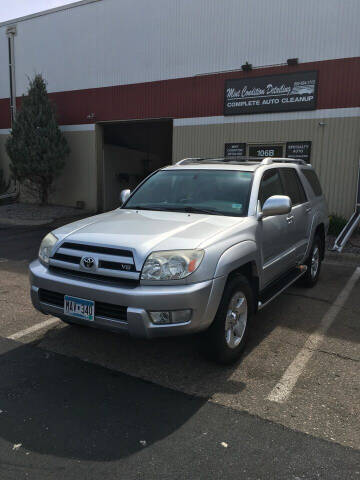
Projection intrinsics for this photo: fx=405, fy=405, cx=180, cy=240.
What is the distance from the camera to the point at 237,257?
11.7ft

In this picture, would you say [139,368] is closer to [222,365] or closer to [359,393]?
[222,365]

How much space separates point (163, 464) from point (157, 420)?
448 millimetres

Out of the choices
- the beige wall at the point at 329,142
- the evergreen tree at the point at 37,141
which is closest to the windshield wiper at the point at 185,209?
the beige wall at the point at 329,142

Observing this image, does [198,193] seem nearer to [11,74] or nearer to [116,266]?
[116,266]

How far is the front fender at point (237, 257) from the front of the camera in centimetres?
336

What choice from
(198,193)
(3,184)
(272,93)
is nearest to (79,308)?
(198,193)

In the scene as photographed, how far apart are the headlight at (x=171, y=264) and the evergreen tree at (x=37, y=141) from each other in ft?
40.7

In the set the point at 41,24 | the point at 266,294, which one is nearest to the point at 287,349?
the point at 266,294

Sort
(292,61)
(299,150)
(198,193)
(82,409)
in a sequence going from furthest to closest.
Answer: (299,150) < (292,61) < (198,193) < (82,409)

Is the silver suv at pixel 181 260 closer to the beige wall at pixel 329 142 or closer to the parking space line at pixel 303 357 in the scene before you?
the parking space line at pixel 303 357

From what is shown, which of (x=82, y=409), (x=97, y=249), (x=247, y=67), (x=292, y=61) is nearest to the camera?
(x=82, y=409)

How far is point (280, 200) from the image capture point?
4.06 metres

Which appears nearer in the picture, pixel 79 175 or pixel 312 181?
pixel 312 181

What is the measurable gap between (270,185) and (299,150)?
25.1ft
